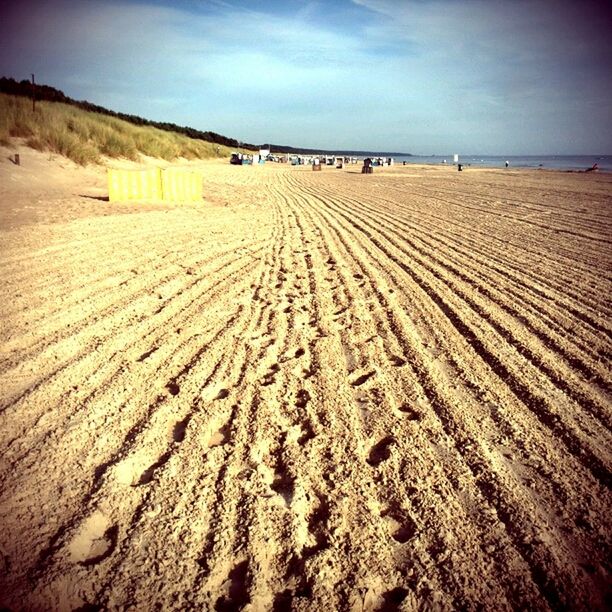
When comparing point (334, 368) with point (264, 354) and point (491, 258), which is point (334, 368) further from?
point (491, 258)

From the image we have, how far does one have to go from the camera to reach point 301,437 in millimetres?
2314

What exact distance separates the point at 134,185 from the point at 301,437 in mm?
10467

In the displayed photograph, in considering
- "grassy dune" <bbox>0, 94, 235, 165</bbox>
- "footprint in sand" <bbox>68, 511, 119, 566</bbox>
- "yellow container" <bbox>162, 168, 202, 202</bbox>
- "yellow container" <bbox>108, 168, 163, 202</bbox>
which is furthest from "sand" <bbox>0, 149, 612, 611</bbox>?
"grassy dune" <bbox>0, 94, 235, 165</bbox>

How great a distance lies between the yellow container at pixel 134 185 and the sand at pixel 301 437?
573 centimetres

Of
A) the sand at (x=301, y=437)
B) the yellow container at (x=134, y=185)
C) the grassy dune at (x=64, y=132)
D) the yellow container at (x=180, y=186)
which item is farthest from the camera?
the grassy dune at (x=64, y=132)

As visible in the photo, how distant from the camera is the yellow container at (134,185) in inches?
411

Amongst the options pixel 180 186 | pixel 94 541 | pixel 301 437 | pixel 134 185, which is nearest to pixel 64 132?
pixel 134 185

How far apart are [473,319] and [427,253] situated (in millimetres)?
2650

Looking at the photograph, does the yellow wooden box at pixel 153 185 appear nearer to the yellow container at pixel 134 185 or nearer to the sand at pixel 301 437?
the yellow container at pixel 134 185

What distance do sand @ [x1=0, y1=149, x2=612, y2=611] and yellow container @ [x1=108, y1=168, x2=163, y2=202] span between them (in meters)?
5.73

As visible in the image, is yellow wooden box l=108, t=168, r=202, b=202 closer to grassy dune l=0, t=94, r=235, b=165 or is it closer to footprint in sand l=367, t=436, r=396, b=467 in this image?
grassy dune l=0, t=94, r=235, b=165

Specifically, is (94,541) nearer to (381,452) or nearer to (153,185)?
(381,452)

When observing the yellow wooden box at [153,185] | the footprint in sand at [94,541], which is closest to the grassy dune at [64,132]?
the yellow wooden box at [153,185]

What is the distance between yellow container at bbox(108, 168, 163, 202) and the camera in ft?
34.2
